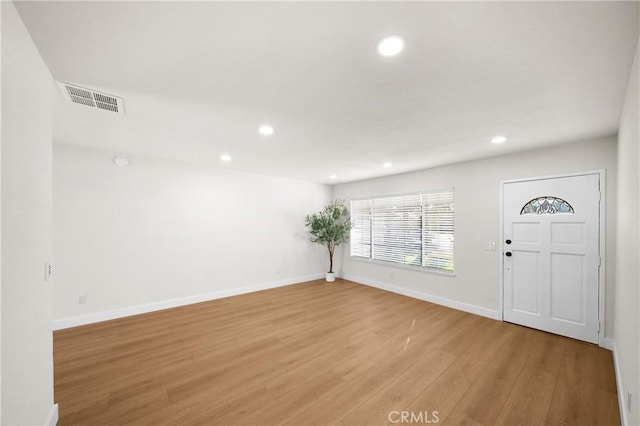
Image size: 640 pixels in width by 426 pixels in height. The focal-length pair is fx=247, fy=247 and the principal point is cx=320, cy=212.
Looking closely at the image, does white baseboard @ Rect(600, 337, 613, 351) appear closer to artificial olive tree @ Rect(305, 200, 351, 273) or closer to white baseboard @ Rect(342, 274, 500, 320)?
white baseboard @ Rect(342, 274, 500, 320)

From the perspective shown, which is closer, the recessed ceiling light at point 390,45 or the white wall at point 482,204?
the recessed ceiling light at point 390,45

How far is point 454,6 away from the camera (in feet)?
3.88

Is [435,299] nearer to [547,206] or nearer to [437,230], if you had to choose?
[437,230]

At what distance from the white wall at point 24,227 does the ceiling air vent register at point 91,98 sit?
1.02 ft

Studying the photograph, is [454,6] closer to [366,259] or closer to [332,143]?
[332,143]

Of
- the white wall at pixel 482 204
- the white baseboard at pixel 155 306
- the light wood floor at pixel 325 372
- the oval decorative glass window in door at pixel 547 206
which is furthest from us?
the white baseboard at pixel 155 306

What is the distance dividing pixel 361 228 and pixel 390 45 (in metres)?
4.94

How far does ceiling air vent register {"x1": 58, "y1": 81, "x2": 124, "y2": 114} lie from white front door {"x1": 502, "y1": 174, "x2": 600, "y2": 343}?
195 inches

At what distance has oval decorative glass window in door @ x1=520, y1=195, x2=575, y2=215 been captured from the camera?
10.8 feet

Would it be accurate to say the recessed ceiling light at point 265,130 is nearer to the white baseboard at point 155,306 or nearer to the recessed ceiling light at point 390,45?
the recessed ceiling light at point 390,45

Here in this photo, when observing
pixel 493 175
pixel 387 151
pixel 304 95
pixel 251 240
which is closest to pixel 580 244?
pixel 493 175

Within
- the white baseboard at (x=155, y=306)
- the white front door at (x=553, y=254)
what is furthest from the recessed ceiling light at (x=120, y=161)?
the white front door at (x=553, y=254)

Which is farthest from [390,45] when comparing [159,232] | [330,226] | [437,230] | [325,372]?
[330,226]

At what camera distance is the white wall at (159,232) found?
11.5 feet
